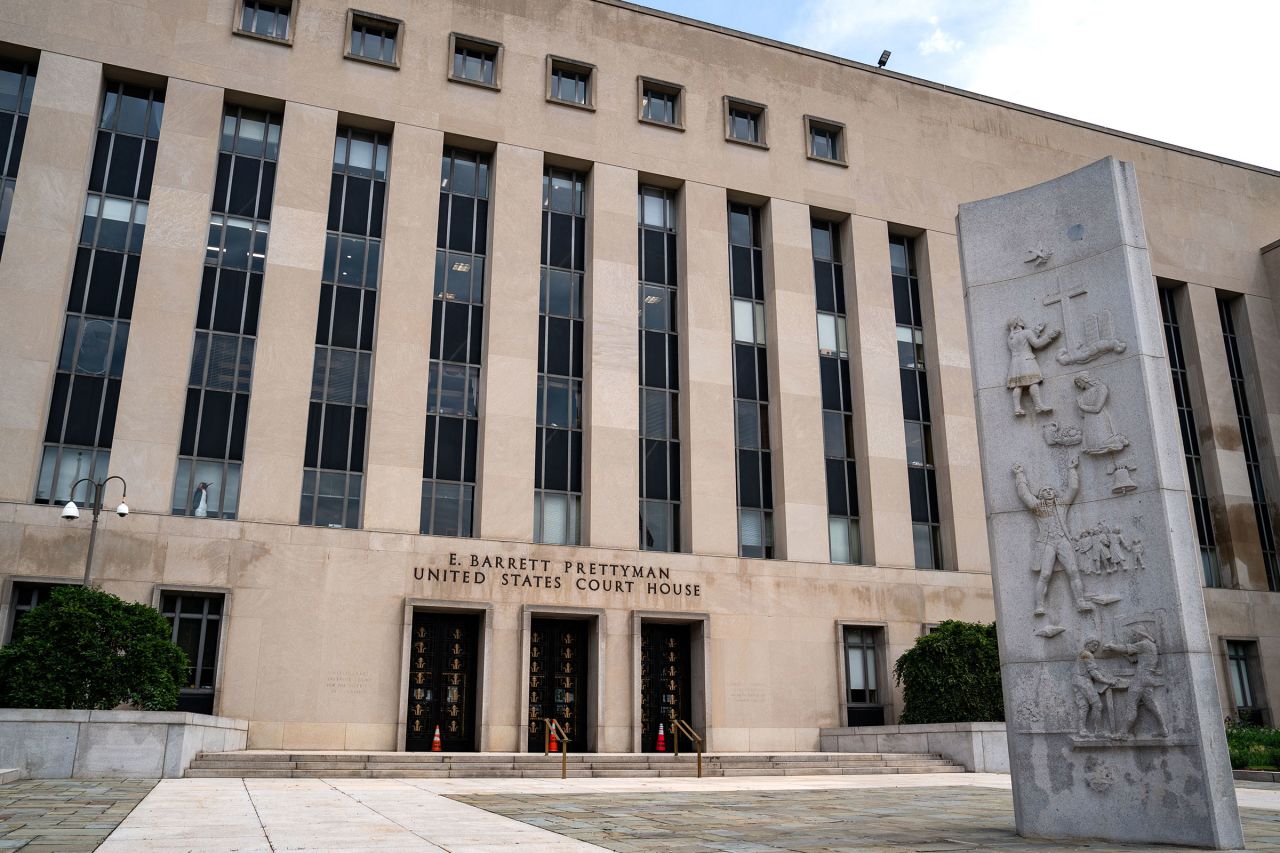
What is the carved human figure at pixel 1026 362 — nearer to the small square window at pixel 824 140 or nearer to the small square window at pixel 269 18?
the small square window at pixel 824 140

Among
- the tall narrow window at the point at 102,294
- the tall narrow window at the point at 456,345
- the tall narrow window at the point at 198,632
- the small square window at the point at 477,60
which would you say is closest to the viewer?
the tall narrow window at the point at 198,632

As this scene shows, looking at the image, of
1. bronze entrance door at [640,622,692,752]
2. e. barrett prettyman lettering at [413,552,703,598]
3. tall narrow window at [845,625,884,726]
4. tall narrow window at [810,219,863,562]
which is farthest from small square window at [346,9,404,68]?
tall narrow window at [845,625,884,726]

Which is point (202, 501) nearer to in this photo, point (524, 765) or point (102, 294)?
point (102, 294)

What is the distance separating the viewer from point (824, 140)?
36500 mm

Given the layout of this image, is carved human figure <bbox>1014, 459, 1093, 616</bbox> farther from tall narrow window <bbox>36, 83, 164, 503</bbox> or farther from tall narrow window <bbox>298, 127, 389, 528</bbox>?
tall narrow window <bbox>36, 83, 164, 503</bbox>

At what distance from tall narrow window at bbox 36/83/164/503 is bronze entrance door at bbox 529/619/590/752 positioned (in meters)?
12.4

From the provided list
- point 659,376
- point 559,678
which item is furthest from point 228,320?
point 559,678

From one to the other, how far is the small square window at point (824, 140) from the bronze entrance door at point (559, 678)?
60.8ft

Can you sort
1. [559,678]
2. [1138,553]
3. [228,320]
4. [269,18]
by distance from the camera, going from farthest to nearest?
[269,18], [559,678], [228,320], [1138,553]

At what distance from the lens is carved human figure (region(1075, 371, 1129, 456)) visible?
1232 cm

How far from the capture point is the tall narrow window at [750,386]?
31.7m

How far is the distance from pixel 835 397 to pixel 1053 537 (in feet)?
69.7

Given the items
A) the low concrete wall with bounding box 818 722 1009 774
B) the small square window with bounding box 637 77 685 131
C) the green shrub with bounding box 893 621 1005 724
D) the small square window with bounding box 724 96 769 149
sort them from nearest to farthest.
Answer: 1. the low concrete wall with bounding box 818 722 1009 774
2. the green shrub with bounding box 893 621 1005 724
3. the small square window with bounding box 637 77 685 131
4. the small square window with bounding box 724 96 769 149

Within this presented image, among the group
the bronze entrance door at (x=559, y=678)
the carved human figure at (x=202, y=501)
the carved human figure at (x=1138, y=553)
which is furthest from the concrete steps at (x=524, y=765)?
the carved human figure at (x=1138, y=553)
